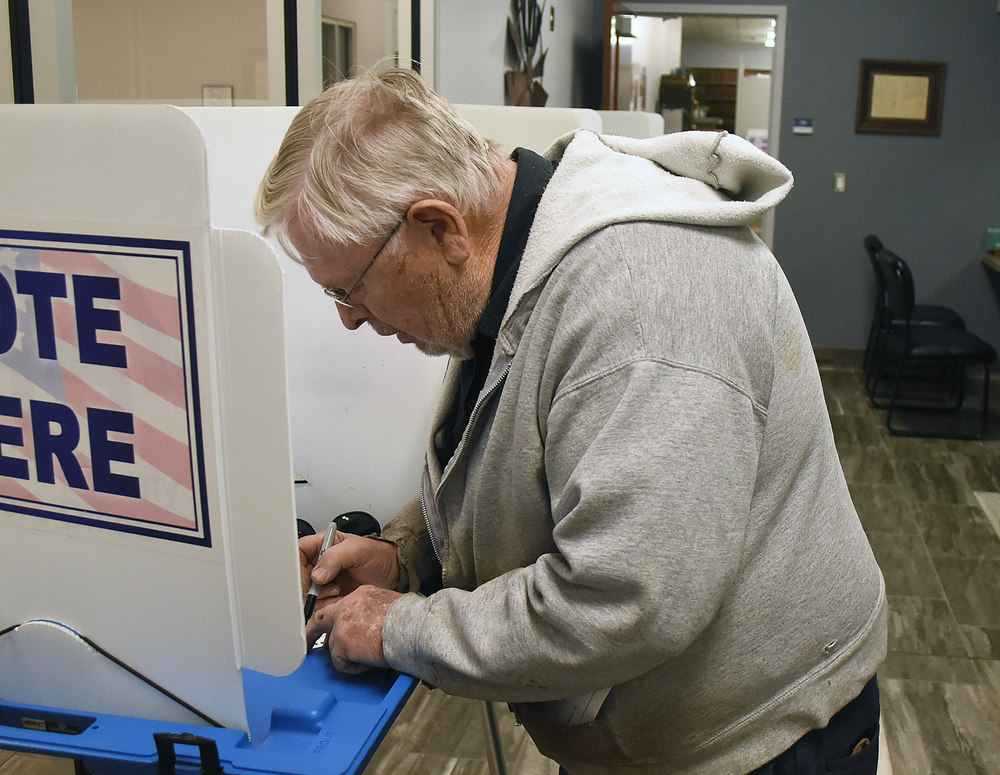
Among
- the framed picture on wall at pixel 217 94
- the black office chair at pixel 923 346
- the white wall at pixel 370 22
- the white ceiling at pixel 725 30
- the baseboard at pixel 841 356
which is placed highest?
the white ceiling at pixel 725 30

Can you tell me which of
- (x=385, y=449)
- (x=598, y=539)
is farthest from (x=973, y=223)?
(x=598, y=539)

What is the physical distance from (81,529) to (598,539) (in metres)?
0.41

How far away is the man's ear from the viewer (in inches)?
34.0

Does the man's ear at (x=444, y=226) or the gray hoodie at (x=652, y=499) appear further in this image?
the man's ear at (x=444, y=226)

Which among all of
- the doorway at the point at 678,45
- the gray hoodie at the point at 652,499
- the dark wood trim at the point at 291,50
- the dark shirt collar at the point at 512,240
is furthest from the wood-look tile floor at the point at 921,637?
the doorway at the point at 678,45

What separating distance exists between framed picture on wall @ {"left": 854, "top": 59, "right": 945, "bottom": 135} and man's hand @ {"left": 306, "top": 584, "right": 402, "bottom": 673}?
5.81m

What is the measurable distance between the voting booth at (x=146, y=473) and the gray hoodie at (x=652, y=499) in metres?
0.15

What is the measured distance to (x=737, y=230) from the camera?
0.86 m

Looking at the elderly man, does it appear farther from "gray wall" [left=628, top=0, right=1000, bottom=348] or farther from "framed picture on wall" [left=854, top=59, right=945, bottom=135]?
"framed picture on wall" [left=854, top=59, right=945, bottom=135]

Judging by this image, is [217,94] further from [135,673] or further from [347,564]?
[135,673]

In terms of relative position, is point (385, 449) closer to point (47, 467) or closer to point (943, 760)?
point (47, 467)

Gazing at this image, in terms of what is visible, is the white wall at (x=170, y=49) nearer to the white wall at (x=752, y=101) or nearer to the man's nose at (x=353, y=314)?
the man's nose at (x=353, y=314)

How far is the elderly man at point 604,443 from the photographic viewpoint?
2.47 feet

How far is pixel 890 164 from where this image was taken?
19.6 feet
